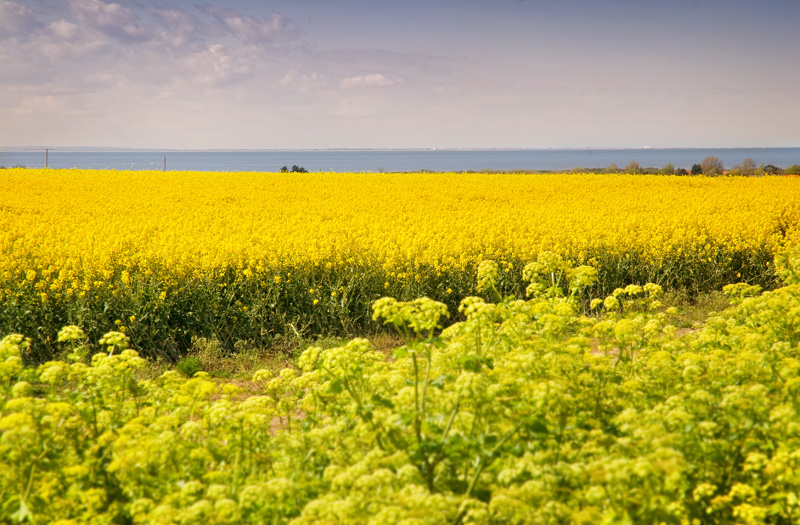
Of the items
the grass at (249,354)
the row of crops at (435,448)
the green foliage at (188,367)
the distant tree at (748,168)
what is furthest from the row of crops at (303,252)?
the distant tree at (748,168)

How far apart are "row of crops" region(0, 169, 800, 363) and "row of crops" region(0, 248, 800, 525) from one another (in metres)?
4.39

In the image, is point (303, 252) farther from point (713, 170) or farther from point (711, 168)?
point (711, 168)

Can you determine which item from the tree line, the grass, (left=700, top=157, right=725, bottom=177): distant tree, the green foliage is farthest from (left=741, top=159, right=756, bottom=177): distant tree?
the green foliage

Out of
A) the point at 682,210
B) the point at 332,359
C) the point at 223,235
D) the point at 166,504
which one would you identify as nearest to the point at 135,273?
the point at 223,235

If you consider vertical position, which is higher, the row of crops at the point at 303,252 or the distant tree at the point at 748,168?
the distant tree at the point at 748,168

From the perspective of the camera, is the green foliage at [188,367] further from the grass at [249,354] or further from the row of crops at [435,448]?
the row of crops at [435,448]

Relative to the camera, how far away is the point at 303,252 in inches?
348

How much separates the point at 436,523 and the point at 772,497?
1.34m

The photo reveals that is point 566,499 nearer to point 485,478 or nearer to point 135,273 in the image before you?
point 485,478

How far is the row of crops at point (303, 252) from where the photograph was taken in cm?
757

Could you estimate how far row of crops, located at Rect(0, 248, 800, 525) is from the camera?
204 cm

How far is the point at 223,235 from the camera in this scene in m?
10.3

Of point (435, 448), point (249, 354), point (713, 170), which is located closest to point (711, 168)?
point (713, 170)

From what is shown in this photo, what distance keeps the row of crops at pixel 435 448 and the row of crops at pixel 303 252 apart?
14.4 ft
